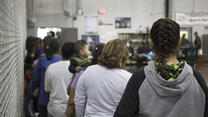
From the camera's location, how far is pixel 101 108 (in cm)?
207

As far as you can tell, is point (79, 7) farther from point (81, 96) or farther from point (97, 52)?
point (81, 96)

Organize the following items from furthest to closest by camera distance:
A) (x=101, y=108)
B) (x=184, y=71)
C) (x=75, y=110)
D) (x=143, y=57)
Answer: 1. (x=143, y=57)
2. (x=75, y=110)
3. (x=101, y=108)
4. (x=184, y=71)

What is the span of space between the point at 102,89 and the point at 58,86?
0.91 m

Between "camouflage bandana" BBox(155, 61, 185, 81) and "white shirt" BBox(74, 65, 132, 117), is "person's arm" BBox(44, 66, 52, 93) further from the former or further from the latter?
"camouflage bandana" BBox(155, 61, 185, 81)

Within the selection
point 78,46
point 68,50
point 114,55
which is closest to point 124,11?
point 68,50

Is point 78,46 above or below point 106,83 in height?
above


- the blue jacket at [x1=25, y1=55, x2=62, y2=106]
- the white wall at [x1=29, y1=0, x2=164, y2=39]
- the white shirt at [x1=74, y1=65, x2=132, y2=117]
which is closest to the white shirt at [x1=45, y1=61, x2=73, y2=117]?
the blue jacket at [x1=25, y1=55, x2=62, y2=106]

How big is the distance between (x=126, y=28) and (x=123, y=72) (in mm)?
9833

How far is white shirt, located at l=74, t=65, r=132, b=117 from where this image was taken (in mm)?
2066

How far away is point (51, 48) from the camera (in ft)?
10.9

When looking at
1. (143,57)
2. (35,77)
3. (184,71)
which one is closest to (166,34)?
(184,71)

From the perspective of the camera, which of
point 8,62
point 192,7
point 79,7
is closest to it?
point 8,62

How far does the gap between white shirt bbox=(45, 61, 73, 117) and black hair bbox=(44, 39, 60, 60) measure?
43cm

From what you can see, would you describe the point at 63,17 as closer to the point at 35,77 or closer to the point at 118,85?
the point at 35,77
